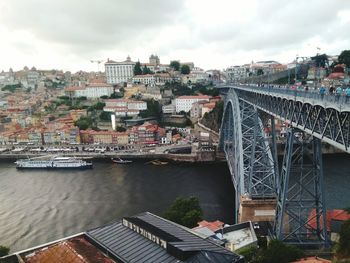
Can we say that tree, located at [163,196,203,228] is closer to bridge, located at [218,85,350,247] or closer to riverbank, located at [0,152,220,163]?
bridge, located at [218,85,350,247]

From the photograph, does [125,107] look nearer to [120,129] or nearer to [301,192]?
[120,129]

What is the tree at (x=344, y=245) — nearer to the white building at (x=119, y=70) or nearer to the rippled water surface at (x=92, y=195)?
the rippled water surface at (x=92, y=195)

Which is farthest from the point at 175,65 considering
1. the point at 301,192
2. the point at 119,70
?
the point at 301,192

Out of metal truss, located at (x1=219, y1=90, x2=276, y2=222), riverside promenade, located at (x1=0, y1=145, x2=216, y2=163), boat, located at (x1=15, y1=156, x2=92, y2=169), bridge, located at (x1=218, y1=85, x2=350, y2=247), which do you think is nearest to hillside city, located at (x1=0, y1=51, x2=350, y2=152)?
riverside promenade, located at (x1=0, y1=145, x2=216, y2=163)

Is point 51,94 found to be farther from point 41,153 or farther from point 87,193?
point 87,193

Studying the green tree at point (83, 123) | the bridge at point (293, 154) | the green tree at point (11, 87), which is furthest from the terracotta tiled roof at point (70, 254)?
the green tree at point (11, 87)
